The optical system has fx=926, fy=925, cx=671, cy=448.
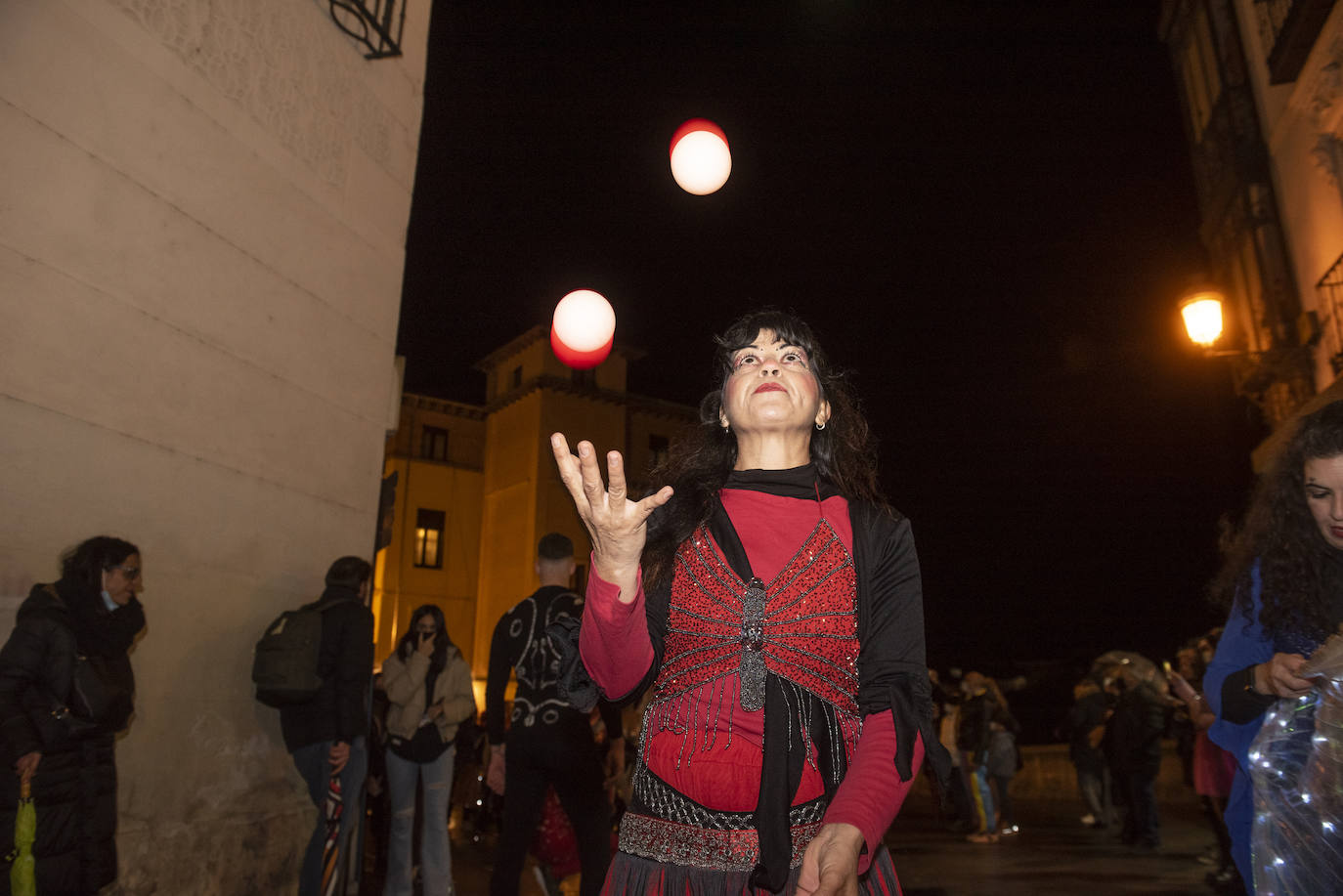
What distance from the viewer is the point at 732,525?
2164mm

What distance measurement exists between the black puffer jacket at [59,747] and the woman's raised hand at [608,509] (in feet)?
10.1

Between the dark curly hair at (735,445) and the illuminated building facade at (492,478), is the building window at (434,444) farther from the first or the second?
the dark curly hair at (735,445)

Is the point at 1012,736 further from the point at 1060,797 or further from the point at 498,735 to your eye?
the point at 498,735

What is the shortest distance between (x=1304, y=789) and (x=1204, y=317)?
31.7ft

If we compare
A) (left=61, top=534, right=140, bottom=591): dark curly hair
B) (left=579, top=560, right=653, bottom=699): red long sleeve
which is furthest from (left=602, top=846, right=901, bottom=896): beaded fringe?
(left=61, top=534, right=140, bottom=591): dark curly hair

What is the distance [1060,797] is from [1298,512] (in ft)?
54.9

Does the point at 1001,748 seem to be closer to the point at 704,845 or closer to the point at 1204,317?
the point at 1204,317

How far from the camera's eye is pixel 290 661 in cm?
522

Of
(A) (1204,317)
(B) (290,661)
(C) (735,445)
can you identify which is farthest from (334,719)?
(A) (1204,317)

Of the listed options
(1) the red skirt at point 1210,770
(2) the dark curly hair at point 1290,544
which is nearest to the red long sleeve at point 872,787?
(2) the dark curly hair at point 1290,544

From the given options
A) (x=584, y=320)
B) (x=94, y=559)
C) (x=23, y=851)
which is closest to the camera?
(x=23, y=851)

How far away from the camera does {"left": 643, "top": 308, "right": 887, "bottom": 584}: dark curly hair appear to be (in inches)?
88.4

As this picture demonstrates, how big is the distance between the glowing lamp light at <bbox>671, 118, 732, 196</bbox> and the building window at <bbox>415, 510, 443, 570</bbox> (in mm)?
25605

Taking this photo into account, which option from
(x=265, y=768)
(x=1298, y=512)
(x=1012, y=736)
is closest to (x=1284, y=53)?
(x=1012, y=736)
